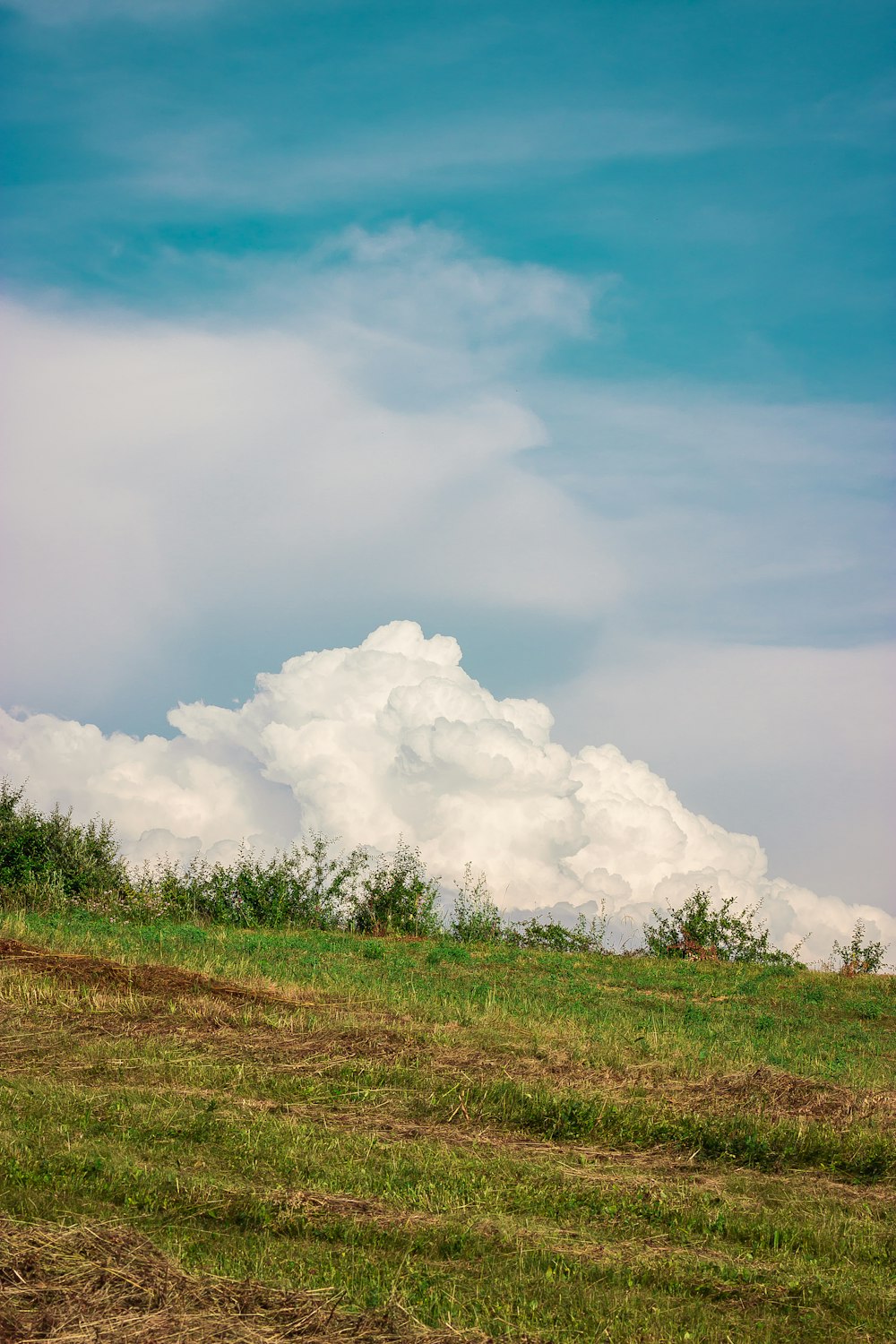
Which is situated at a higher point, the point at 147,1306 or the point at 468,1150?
the point at 468,1150

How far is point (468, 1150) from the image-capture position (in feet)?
26.9

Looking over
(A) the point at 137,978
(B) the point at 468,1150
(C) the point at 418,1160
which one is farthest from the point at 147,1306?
(A) the point at 137,978

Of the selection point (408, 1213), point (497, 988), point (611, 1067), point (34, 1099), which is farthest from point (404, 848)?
point (408, 1213)

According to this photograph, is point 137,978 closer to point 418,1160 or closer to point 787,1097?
point 418,1160

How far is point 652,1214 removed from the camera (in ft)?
23.1

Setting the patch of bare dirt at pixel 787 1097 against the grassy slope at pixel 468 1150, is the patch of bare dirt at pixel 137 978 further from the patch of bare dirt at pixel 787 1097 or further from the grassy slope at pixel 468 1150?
the patch of bare dirt at pixel 787 1097

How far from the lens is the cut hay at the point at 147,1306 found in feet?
15.6

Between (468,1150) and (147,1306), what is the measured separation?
3672 mm

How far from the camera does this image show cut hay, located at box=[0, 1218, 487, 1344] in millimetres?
4742

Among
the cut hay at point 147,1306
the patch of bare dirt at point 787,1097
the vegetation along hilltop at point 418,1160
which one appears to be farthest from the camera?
the patch of bare dirt at point 787,1097

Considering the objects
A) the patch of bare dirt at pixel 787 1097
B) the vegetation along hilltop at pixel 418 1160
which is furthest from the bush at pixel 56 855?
the patch of bare dirt at pixel 787 1097

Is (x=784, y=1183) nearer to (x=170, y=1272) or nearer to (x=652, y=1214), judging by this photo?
(x=652, y=1214)

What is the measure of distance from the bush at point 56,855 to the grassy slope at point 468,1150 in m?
17.3

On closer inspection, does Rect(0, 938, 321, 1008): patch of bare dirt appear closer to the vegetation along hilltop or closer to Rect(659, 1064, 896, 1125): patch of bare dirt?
the vegetation along hilltop
